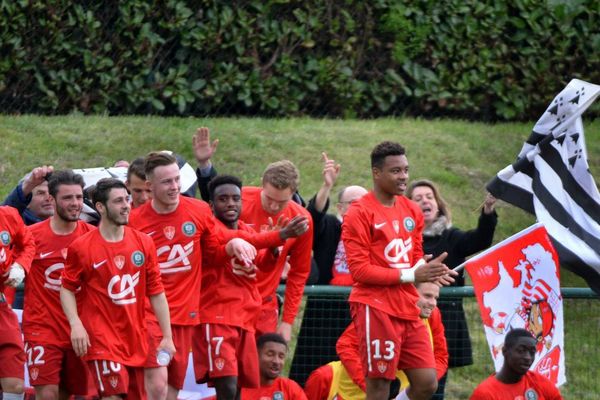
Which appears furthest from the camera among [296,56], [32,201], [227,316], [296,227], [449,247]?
[296,56]

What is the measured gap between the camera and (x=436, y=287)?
11.3 m

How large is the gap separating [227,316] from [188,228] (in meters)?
0.73

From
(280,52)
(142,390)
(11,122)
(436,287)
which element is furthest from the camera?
(280,52)

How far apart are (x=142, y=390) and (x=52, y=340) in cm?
72

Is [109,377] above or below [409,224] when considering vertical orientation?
below

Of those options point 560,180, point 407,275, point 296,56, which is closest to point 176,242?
point 407,275

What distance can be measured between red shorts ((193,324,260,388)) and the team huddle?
0.01 m

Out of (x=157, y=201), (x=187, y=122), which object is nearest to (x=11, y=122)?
(x=187, y=122)

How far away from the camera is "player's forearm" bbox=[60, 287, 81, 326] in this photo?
10.1m

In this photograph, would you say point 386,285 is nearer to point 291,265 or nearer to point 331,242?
point 291,265

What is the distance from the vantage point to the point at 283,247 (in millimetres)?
11391

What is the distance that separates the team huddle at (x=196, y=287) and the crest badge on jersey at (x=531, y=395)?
0.03m

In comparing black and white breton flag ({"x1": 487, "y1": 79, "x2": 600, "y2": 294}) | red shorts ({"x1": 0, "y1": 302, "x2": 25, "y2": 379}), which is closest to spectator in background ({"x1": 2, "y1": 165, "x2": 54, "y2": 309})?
red shorts ({"x1": 0, "y1": 302, "x2": 25, "y2": 379})

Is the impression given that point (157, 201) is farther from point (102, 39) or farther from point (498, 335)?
point (102, 39)
